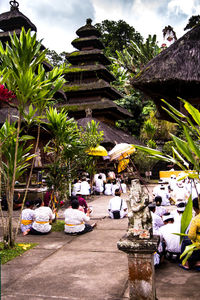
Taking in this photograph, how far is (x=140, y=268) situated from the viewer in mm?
3650

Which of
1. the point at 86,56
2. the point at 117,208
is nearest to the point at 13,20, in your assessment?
the point at 86,56

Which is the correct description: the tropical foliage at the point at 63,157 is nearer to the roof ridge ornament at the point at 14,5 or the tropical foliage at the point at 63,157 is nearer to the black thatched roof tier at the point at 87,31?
the roof ridge ornament at the point at 14,5

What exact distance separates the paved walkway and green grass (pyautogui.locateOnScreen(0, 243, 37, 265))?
13 centimetres

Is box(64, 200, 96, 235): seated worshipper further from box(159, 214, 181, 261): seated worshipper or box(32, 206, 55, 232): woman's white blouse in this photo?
box(159, 214, 181, 261): seated worshipper

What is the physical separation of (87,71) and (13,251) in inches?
834

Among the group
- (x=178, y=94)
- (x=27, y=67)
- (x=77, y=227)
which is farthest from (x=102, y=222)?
(x=27, y=67)

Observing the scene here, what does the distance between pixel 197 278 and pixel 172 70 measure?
5411mm

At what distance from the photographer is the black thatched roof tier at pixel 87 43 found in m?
26.5

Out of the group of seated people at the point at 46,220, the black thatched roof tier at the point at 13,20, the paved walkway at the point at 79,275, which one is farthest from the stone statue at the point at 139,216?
the black thatched roof tier at the point at 13,20

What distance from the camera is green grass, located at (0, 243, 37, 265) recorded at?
5601mm

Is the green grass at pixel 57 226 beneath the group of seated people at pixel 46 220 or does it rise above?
beneath

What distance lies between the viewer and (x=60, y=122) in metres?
8.18

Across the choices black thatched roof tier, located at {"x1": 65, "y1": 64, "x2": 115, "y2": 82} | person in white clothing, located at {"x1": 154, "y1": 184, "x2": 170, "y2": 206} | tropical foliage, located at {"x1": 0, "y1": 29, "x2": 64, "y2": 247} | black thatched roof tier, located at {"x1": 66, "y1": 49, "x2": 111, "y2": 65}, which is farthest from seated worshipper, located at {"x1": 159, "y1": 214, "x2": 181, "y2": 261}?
black thatched roof tier, located at {"x1": 66, "y1": 49, "x2": 111, "y2": 65}

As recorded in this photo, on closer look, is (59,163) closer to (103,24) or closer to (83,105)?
(83,105)
